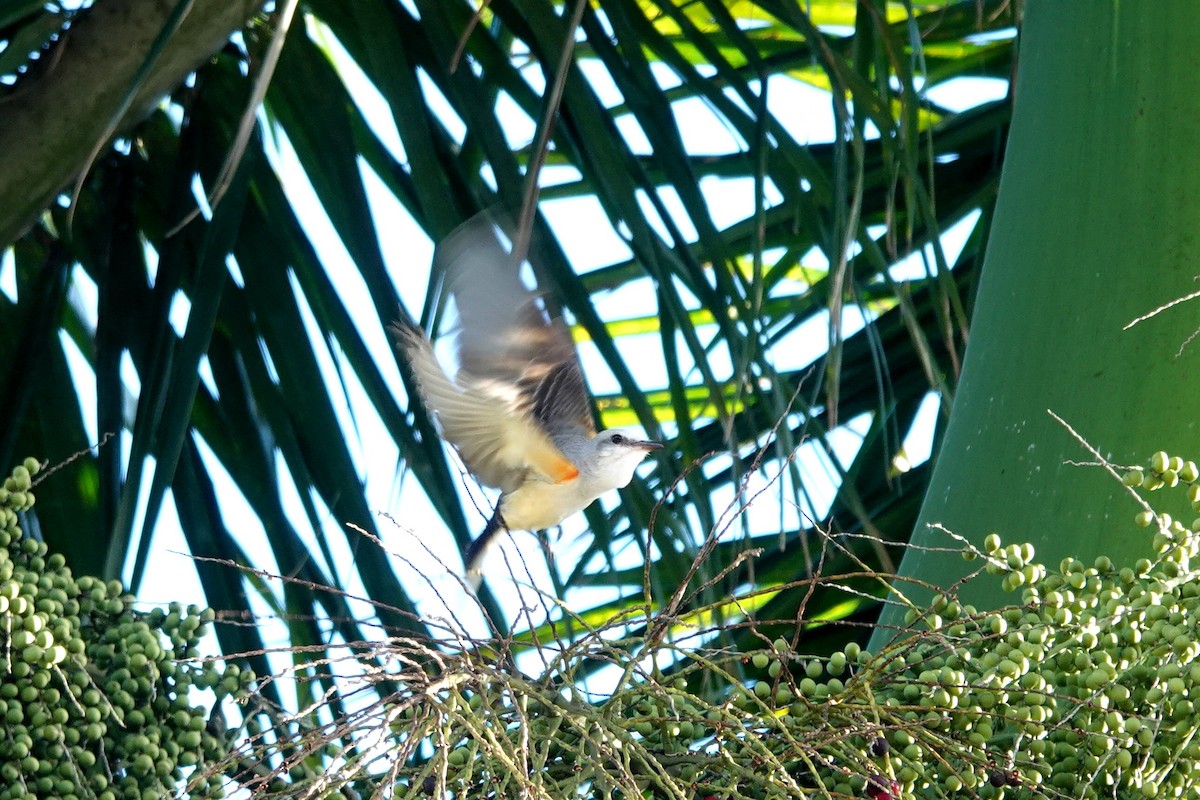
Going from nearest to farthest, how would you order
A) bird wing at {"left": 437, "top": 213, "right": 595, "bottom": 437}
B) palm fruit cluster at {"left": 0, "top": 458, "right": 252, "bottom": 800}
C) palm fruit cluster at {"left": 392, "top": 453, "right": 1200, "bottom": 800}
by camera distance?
1. palm fruit cluster at {"left": 392, "top": 453, "right": 1200, "bottom": 800}
2. palm fruit cluster at {"left": 0, "top": 458, "right": 252, "bottom": 800}
3. bird wing at {"left": 437, "top": 213, "right": 595, "bottom": 437}

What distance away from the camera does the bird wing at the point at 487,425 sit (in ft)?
5.67

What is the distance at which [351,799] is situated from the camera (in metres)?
1.26

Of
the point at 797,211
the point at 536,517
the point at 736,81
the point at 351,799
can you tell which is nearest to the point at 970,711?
the point at 351,799

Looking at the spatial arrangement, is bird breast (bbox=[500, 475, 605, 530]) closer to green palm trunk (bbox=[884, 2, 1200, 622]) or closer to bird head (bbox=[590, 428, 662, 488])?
bird head (bbox=[590, 428, 662, 488])

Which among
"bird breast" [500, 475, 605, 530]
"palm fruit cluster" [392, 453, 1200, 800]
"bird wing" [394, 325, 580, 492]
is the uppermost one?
"bird wing" [394, 325, 580, 492]

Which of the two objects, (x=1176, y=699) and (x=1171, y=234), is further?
(x=1171, y=234)

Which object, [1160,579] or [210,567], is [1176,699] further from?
[210,567]

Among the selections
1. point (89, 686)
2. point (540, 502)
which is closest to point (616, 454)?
point (540, 502)

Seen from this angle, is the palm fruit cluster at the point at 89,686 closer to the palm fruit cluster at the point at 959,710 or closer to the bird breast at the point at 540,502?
the palm fruit cluster at the point at 959,710

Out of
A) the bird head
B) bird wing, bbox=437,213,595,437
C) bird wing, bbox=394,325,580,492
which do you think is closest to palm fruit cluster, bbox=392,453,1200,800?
bird wing, bbox=437,213,595,437

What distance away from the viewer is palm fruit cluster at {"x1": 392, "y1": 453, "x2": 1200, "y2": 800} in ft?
3.52

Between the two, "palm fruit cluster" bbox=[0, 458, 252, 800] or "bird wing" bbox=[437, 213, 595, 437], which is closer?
"palm fruit cluster" bbox=[0, 458, 252, 800]

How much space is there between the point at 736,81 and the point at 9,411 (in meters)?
0.80

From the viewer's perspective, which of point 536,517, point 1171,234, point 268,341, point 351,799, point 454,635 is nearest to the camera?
point 454,635
